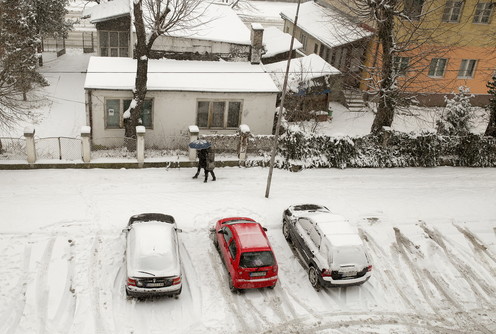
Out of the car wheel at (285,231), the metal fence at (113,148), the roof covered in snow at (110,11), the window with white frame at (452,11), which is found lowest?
the car wheel at (285,231)

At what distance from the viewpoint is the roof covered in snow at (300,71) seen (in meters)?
25.5

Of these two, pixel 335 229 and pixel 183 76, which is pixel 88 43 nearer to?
pixel 183 76

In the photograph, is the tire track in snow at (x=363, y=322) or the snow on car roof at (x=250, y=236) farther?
the snow on car roof at (x=250, y=236)

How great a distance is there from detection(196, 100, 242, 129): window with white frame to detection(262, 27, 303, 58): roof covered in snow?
22.9 feet

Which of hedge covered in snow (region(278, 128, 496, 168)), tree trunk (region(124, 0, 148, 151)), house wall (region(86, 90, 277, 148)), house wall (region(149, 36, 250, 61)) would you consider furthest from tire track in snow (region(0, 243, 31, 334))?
house wall (region(149, 36, 250, 61))

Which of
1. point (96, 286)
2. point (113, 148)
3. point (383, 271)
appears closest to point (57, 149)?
point (113, 148)

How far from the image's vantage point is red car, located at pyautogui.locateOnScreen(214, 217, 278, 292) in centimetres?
1364

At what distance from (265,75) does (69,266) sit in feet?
44.9

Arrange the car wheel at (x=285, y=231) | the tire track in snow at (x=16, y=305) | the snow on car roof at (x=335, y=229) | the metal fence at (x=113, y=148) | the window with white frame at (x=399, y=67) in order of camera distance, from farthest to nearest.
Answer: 1. the window with white frame at (x=399, y=67)
2. the metal fence at (x=113, y=148)
3. the car wheel at (x=285, y=231)
4. the snow on car roof at (x=335, y=229)
5. the tire track in snow at (x=16, y=305)

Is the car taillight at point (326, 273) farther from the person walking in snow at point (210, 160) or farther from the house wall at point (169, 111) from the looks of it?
the house wall at point (169, 111)

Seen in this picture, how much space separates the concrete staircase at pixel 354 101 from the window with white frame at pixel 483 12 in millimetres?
8054

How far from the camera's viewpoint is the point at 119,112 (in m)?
21.4

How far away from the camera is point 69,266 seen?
14.4 meters

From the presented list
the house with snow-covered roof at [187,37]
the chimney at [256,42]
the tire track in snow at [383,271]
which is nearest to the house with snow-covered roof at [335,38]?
the chimney at [256,42]
